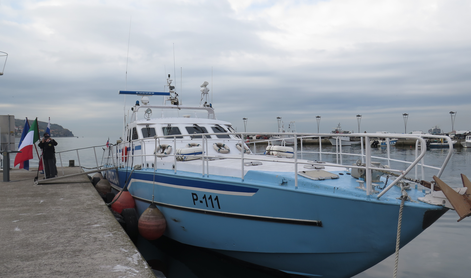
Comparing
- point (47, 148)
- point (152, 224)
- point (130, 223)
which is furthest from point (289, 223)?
point (47, 148)

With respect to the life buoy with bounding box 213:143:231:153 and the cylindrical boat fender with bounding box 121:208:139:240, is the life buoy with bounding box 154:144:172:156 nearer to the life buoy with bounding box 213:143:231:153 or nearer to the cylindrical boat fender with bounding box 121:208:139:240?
the life buoy with bounding box 213:143:231:153

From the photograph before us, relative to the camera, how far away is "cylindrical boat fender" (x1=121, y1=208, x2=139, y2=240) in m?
7.20

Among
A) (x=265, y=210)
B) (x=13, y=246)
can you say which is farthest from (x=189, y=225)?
(x=13, y=246)

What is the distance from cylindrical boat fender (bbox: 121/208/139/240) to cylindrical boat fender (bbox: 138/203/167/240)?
0.81 m

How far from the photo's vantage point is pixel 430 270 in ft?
20.3

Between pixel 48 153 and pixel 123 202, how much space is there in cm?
383

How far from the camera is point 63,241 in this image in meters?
4.59

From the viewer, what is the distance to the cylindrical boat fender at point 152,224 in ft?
21.1

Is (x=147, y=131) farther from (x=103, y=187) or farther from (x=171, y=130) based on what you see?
(x=103, y=187)

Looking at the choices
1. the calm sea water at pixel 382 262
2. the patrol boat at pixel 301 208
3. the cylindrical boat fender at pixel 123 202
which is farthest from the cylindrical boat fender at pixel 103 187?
the patrol boat at pixel 301 208

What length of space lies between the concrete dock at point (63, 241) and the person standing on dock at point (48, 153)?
8.12 ft

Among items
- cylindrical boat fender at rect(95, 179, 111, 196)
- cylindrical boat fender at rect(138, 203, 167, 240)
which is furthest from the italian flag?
cylindrical boat fender at rect(138, 203, 167, 240)

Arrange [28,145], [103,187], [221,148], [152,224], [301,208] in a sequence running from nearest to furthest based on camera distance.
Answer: [301,208] → [152,224] → [221,148] → [28,145] → [103,187]

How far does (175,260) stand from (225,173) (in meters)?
2.56
